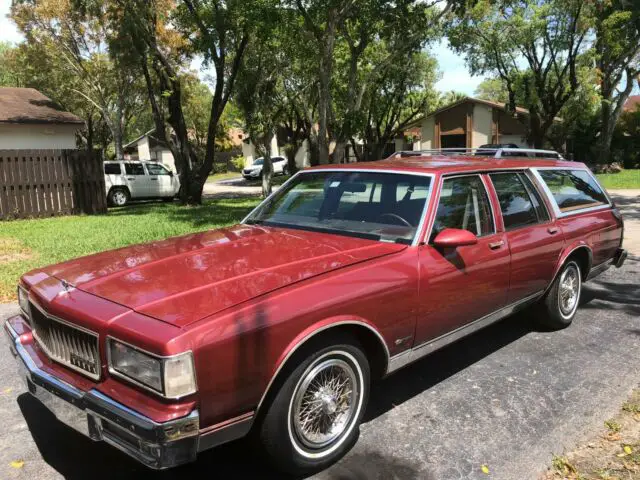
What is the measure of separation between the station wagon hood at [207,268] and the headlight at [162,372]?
175mm

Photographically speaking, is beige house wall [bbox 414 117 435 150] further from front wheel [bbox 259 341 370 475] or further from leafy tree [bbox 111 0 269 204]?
front wheel [bbox 259 341 370 475]

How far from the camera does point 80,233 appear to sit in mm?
10727

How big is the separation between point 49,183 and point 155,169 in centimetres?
594

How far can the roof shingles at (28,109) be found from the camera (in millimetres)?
18594

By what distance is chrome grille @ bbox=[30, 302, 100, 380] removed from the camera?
8.62 ft

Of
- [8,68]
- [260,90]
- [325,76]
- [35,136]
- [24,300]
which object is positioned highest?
[8,68]

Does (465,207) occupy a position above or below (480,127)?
below

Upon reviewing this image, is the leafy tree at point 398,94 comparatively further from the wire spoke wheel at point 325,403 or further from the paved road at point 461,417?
the wire spoke wheel at point 325,403

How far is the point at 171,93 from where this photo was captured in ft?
51.0

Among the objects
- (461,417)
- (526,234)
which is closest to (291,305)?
(461,417)

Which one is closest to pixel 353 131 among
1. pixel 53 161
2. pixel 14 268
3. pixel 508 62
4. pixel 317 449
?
pixel 53 161

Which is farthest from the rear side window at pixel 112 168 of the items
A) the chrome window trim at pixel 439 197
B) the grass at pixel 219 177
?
the grass at pixel 219 177

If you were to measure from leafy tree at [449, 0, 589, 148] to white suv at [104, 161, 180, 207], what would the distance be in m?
12.5

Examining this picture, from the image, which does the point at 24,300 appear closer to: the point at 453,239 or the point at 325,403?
the point at 325,403
